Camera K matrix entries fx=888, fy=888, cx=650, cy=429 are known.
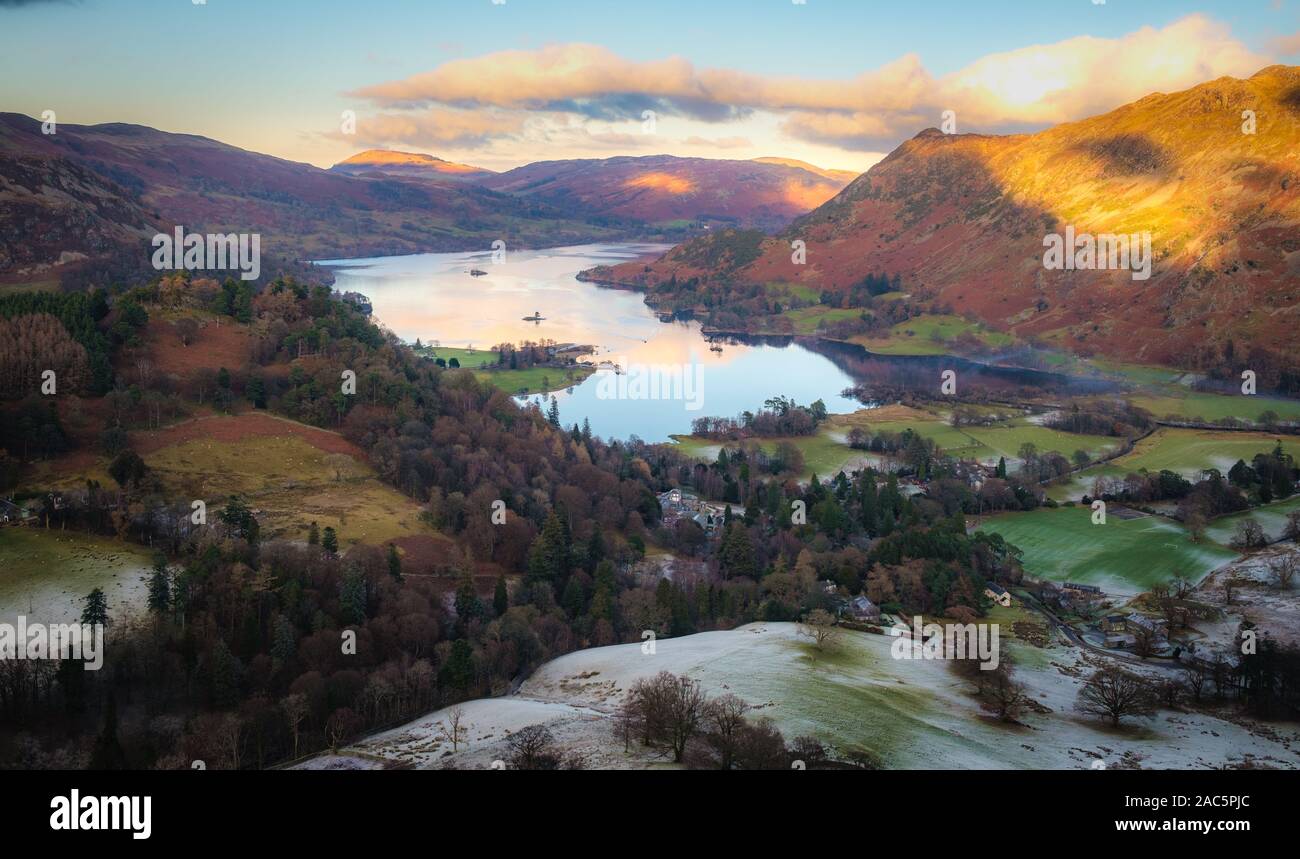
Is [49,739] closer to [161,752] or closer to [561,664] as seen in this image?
[161,752]

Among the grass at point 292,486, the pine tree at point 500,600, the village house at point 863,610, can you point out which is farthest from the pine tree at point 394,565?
the village house at point 863,610

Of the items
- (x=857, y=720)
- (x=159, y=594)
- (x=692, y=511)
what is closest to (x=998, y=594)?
(x=692, y=511)

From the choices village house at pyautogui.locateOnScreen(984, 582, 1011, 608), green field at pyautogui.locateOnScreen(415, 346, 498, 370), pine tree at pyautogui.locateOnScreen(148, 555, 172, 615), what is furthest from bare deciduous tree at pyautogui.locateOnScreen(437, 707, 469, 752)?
green field at pyautogui.locateOnScreen(415, 346, 498, 370)

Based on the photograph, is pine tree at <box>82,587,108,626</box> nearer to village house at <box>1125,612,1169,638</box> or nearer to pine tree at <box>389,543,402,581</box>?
pine tree at <box>389,543,402,581</box>

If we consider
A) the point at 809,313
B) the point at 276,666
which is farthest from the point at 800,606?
the point at 809,313

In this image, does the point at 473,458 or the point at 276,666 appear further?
the point at 473,458
